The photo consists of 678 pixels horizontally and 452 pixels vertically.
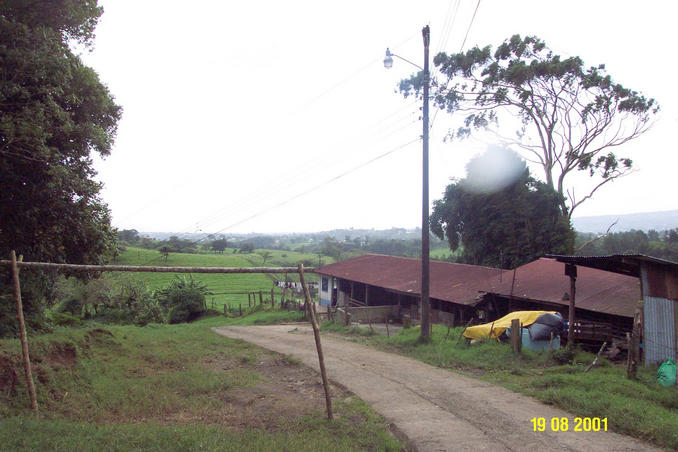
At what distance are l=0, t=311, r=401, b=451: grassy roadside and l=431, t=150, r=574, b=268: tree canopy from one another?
20.0 meters

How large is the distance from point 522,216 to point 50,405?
26.1m

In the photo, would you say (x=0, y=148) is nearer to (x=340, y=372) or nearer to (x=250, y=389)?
(x=250, y=389)

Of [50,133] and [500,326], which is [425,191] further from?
[50,133]

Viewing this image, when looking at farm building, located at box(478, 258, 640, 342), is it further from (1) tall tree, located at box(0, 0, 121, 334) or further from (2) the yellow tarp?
(1) tall tree, located at box(0, 0, 121, 334)

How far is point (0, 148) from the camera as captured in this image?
870 cm

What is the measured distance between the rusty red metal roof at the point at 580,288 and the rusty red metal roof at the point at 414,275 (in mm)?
1742

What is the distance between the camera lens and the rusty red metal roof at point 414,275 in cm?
2108

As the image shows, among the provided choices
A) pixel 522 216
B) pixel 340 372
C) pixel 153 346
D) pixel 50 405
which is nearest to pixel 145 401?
pixel 50 405

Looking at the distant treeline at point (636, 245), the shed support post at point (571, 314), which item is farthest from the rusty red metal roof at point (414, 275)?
the distant treeline at point (636, 245)

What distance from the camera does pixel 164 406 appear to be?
668 cm

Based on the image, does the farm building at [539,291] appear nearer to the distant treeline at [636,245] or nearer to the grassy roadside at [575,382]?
the grassy roadside at [575,382]

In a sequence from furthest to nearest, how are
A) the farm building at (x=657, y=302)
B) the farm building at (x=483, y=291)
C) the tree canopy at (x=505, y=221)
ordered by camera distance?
the tree canopy at (x=505, y=221)
the farm building at (x=483, y=291)
the farm building at (x=657, y=302)

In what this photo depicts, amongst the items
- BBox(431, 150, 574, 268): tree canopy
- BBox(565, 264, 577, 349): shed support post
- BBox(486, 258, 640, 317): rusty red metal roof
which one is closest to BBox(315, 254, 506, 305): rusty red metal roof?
BBox(486, 258, 640, 317): rusty red metal roof

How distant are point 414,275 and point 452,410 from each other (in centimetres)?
2011
